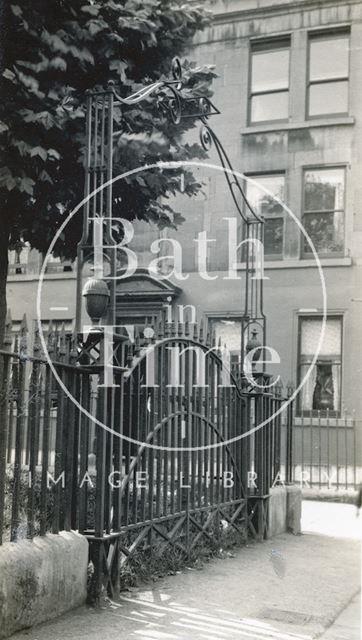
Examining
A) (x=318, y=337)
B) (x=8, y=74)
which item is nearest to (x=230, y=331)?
(x=318, y=337)

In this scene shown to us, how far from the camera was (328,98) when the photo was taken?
18.3 m

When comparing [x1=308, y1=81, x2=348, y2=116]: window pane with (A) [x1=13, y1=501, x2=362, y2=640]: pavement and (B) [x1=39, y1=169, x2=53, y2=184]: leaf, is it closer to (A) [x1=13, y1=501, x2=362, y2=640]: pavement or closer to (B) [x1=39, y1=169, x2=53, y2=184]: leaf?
(B) [x1=39, y1=169, x2=53, y2=184]: leaf

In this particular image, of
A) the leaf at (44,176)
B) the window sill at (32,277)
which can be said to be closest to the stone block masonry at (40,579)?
the leaf at (44,176)

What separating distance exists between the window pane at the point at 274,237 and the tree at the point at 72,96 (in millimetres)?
8106

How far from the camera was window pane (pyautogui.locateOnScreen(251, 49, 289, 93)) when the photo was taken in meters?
18.8

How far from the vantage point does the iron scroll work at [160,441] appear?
240 inches

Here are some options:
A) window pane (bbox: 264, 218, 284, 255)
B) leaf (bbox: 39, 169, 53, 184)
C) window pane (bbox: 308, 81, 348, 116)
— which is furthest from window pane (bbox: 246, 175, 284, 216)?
leaf (bbox: 39, 169, 53, 184)

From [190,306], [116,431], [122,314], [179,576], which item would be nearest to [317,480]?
[190,306]

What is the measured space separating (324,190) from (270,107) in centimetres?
254

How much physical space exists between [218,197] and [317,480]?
23.4 feet

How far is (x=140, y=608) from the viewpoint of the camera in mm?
5828

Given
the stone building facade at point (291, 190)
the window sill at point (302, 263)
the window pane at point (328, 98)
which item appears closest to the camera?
the window sill at point (302, 263)

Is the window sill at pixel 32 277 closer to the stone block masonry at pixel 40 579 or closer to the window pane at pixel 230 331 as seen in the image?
the window pane at pixel 230 331

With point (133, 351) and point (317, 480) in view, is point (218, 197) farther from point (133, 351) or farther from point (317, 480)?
point (133, 351)
